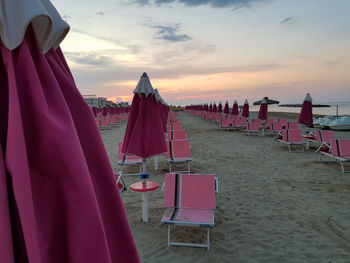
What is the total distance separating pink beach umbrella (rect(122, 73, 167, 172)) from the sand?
3.09ft

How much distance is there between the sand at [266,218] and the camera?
3178mm

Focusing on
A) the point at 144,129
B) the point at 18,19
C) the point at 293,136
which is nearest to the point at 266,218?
the point at 144,129

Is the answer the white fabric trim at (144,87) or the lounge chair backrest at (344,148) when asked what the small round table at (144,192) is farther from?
the lounge chair backrest at (344,148)

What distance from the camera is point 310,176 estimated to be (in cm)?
638

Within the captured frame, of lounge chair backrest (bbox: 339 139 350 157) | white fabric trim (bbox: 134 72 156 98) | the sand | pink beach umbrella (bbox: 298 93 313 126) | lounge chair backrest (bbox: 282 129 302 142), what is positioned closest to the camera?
the sand

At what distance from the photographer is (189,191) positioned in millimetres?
3895

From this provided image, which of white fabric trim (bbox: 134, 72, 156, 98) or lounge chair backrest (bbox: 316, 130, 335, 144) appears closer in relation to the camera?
white fabric trim (bbox: 134, 72, 156, 98)

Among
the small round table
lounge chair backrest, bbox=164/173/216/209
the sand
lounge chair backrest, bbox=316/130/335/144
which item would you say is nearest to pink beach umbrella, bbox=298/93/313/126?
lounge chair backrest, bbox=316/130/335/144

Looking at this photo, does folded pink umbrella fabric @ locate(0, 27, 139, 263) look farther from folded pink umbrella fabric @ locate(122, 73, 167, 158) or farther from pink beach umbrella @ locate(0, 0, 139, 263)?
folded pink umbrella fabric @ locate(122, 73, 167, 158)

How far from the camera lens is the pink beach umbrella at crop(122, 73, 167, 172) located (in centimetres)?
530

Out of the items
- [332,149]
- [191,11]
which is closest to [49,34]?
[332,149]

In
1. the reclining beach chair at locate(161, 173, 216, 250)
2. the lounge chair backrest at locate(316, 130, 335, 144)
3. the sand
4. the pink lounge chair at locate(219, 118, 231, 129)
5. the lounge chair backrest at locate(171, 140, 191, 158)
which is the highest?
the pink lounge chair at locate(219, 118, 231, 129)

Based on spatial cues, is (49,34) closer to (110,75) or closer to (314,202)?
(314,202)

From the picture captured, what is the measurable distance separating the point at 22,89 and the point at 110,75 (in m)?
23.8
